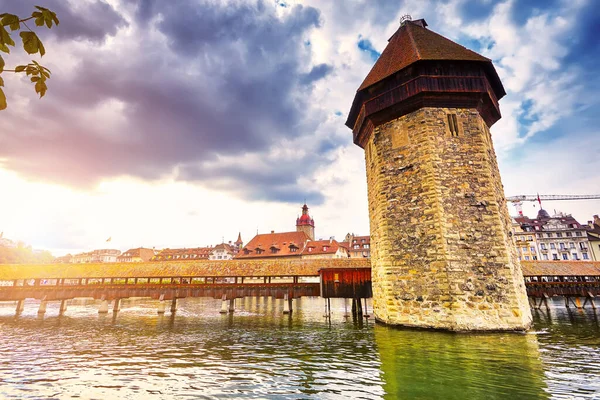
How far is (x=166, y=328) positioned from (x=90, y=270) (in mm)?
12517

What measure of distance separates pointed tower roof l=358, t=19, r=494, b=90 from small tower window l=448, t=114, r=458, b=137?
2.30 metres

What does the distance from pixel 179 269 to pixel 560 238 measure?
56711mm

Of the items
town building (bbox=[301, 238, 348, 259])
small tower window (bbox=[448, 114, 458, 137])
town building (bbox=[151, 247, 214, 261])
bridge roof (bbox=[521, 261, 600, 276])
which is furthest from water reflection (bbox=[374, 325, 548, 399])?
Answer: town building (bbox=[151, 247, 214, 261])

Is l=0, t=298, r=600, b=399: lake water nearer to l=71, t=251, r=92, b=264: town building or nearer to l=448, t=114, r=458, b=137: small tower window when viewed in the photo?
l=448, t=114, r=458, b=137: small tower window

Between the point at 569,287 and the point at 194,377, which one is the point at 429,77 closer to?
the point at 194,377

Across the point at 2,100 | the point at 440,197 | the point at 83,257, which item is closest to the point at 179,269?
the point at 440,197

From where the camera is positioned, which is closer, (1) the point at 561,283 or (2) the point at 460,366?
(2) the point at 460,366

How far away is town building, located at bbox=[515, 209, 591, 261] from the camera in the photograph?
4438 centimetres

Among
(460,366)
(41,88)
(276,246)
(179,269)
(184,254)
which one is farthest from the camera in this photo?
(184,254)

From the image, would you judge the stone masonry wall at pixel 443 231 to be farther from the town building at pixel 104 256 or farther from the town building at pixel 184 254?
the town building at pixel 104 256

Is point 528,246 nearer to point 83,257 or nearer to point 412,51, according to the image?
point 412,51

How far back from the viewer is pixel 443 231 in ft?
33.7

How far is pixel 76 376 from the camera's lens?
644cm

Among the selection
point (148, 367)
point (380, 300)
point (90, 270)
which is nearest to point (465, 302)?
point (380, 300)
